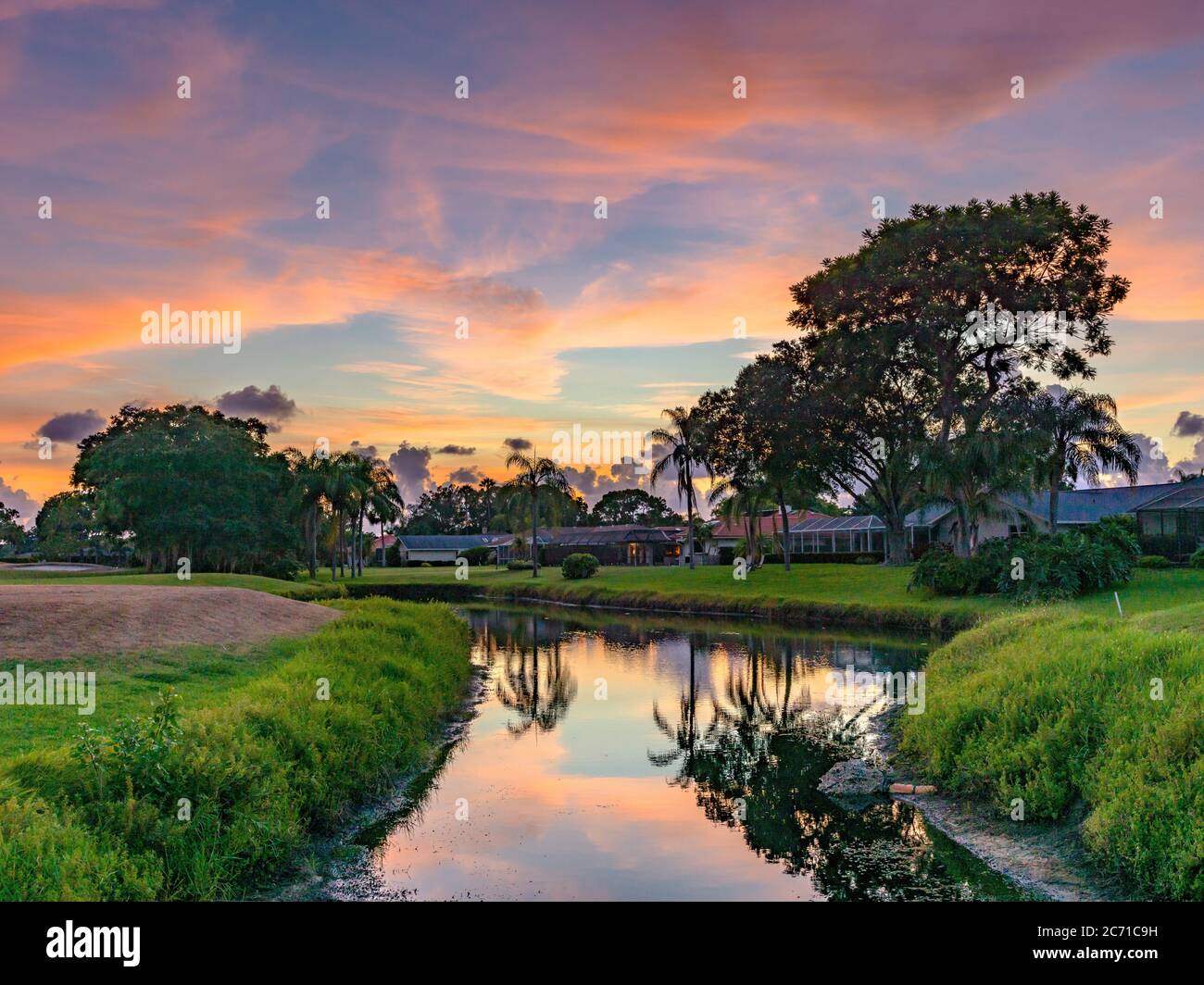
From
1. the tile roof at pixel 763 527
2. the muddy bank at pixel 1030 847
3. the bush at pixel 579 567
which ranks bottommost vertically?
the muddy bank at pixel 1030 847

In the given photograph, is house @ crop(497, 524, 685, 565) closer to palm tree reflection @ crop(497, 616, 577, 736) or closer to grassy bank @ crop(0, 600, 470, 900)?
palm tree reflection @ crop(497, 616, 577, 736)

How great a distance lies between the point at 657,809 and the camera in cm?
1497

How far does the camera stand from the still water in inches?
449

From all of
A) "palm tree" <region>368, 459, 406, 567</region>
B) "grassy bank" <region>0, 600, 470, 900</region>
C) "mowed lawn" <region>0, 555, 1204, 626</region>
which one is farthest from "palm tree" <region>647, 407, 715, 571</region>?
"grassy bank" <region>0, 600, 470, 900</region>

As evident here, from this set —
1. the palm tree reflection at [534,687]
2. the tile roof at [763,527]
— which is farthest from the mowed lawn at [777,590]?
the tile roof at [763,527]

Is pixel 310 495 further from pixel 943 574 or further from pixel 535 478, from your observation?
pixel 943 574

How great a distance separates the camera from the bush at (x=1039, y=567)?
37156mm

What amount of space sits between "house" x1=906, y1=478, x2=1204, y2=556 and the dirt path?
1347 inches

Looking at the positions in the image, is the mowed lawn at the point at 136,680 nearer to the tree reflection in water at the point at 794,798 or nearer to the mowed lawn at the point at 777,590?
the tree reflection in water at the point at 794,798

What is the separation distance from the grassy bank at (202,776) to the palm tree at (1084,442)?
130 ft

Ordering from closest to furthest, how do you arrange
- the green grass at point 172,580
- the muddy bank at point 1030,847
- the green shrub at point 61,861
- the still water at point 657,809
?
the green shrub at point 61,861 → the muddy bank at point 1030,847 → the still water at point 657,809 → the green grass at point 172,580

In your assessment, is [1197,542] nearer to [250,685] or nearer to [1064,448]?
[1064,448]
